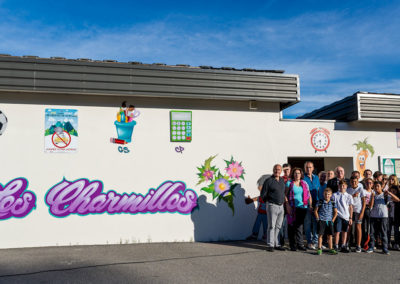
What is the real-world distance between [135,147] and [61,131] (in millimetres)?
1618

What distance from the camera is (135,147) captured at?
8.70 m

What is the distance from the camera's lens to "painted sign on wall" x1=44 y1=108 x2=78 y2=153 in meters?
8.25

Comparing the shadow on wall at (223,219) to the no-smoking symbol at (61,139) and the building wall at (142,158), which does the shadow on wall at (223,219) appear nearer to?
the building wall at (142,158)

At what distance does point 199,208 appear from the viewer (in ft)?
29.4

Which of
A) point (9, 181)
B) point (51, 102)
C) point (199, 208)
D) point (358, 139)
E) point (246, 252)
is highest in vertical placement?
point (51, 102)

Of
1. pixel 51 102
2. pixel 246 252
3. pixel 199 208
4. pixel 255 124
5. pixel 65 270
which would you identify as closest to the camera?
pixel 65 270

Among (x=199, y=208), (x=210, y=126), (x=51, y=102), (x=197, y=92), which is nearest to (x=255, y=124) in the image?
(x=210, y=126)

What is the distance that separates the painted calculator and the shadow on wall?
1443 mm

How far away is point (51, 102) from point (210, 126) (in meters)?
3.61

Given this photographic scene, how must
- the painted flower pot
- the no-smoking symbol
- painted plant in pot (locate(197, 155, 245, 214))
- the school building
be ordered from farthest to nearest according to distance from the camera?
1. painted plant in pot (locate(197, 155, 245, 214))
2. the painted flower pot
3. the no-smoking symbol
4. the school building

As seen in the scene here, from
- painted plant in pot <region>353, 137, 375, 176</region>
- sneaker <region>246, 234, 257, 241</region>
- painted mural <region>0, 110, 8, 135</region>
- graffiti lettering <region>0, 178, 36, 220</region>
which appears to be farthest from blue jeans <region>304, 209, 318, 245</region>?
painted mural <region>0, 110, 8, 135</region>

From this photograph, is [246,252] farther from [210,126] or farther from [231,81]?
[231,81]

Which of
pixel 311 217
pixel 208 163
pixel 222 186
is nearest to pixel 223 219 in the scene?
pixel 222 186

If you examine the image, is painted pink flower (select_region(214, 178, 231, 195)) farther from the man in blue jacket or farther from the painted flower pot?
the painted flower pot
